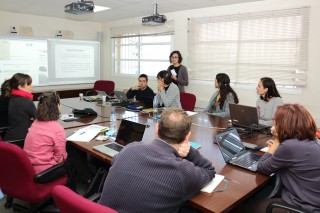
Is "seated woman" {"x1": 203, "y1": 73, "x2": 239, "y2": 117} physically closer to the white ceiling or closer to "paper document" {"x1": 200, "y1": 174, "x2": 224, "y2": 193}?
the white ceiling

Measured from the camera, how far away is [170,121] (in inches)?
55.4

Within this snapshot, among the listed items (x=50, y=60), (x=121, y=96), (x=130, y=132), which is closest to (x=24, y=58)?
(x=50, y=60)

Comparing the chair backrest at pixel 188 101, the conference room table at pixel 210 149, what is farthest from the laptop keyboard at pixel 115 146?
the chair backrest at pixel 188 101

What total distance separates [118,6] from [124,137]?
3.44 metres

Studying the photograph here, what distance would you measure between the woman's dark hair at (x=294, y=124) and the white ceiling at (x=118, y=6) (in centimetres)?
311

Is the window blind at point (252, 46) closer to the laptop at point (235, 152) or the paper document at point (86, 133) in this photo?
the laptop at point (235, 152)

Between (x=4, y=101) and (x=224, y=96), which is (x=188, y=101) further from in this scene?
(x=4, y=101)

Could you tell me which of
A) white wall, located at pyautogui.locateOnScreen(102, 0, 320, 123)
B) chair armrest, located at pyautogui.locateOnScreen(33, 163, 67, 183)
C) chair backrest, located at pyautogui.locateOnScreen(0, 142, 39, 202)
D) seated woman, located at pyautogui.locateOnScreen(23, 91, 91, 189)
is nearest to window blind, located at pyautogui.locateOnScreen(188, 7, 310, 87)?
white wall, located at pyautogui.locateOnScreen(102, 0, 320, 123)

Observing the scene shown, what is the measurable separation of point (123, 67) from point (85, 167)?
4.48m

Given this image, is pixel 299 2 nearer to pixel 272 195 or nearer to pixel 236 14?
pixel 236 14

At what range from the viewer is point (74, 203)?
1.06m

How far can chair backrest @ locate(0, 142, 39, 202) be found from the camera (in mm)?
1845

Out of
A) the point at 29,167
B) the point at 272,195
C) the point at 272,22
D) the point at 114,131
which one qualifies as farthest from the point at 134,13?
the point at 272,195

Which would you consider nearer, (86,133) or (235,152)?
(235,152)
